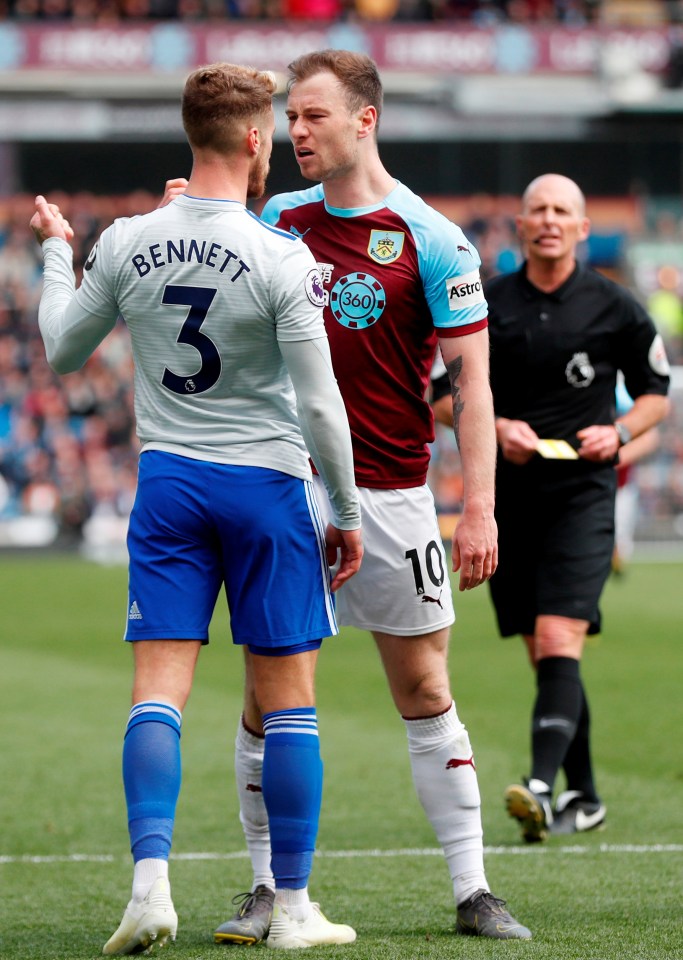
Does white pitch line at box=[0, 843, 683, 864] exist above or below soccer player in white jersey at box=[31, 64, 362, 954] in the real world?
below

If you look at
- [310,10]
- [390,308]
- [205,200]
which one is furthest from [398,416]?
[310,10]

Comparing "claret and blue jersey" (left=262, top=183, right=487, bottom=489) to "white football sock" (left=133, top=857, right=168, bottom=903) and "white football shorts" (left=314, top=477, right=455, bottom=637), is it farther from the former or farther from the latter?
"white football sock" (left=133, top=857, right=168, bottom=903)

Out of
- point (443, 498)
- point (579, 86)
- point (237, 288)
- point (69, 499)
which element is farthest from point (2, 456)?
point (237, 288)

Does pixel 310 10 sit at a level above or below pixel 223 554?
above

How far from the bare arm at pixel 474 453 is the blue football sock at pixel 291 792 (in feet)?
1.90

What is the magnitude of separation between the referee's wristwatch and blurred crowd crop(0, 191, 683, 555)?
62.4 ft

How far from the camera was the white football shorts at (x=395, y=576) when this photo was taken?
4320 mm

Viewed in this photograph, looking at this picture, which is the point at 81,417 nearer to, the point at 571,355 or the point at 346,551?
the point at 571,355

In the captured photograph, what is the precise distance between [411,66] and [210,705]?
2478 centimetres

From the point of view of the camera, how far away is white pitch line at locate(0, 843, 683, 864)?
550cm

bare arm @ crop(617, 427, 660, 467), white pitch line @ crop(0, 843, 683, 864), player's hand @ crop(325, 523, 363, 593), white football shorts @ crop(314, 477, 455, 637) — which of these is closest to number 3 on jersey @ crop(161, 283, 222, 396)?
player's hand @ crop(325, 523, 363, 593)

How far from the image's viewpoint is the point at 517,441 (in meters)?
5.93

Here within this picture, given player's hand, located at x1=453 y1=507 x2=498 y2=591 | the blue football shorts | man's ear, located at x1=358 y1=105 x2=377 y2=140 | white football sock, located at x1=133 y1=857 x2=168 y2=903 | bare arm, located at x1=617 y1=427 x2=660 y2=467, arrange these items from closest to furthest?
white football sock, located at x1=133 y1=857 x2=168 y2=903, the blue football shorts, player's hand, located at x1=453 y1=507 x2=498 y2=591, man's ear, located at x1=358 y1=105 x2=377 y2=140, bare arm, located at x1=617 y1=427 x2=660 y2=467

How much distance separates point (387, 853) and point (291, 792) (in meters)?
1.76
